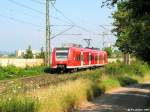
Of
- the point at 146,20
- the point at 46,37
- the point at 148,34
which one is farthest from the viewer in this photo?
the point at 46,37

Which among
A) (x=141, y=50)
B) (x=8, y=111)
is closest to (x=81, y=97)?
A: (x=141, y=50)

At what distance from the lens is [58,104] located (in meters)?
18.0

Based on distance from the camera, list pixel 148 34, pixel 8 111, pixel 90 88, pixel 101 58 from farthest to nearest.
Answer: pixel 101 58
pixel 90 88
pixel 148 34
pixel 8 111

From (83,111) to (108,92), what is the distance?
9098 mm

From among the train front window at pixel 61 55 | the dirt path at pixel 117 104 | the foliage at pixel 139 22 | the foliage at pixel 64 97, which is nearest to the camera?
the foliage at pixel 139 22

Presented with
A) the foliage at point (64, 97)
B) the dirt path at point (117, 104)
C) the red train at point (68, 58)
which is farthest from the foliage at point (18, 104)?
the red train at point (68, 58)

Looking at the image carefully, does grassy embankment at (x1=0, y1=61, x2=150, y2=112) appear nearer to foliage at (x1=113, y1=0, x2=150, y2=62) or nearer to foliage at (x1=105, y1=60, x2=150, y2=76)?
foliage at (x1=113, y1=0, x2=150, y2=62)

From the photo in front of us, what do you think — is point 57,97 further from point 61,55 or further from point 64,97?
point 61,55

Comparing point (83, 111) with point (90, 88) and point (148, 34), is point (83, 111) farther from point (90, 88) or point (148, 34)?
point (90, 88)

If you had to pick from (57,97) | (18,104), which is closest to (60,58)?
(57,97)

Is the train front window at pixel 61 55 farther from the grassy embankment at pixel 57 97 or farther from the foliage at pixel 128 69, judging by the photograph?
the grassy embankment at pixel 57 97

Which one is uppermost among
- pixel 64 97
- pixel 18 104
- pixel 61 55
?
pixel 61 55

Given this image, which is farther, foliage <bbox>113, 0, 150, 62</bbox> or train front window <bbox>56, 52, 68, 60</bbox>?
train front window <bbox>56, 52, 68, 60</bbox>

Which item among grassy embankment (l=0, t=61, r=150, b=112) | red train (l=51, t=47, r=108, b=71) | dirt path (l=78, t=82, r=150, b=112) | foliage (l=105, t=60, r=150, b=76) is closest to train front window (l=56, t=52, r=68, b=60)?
red train (l=51, t=47, r=108, b=71)
